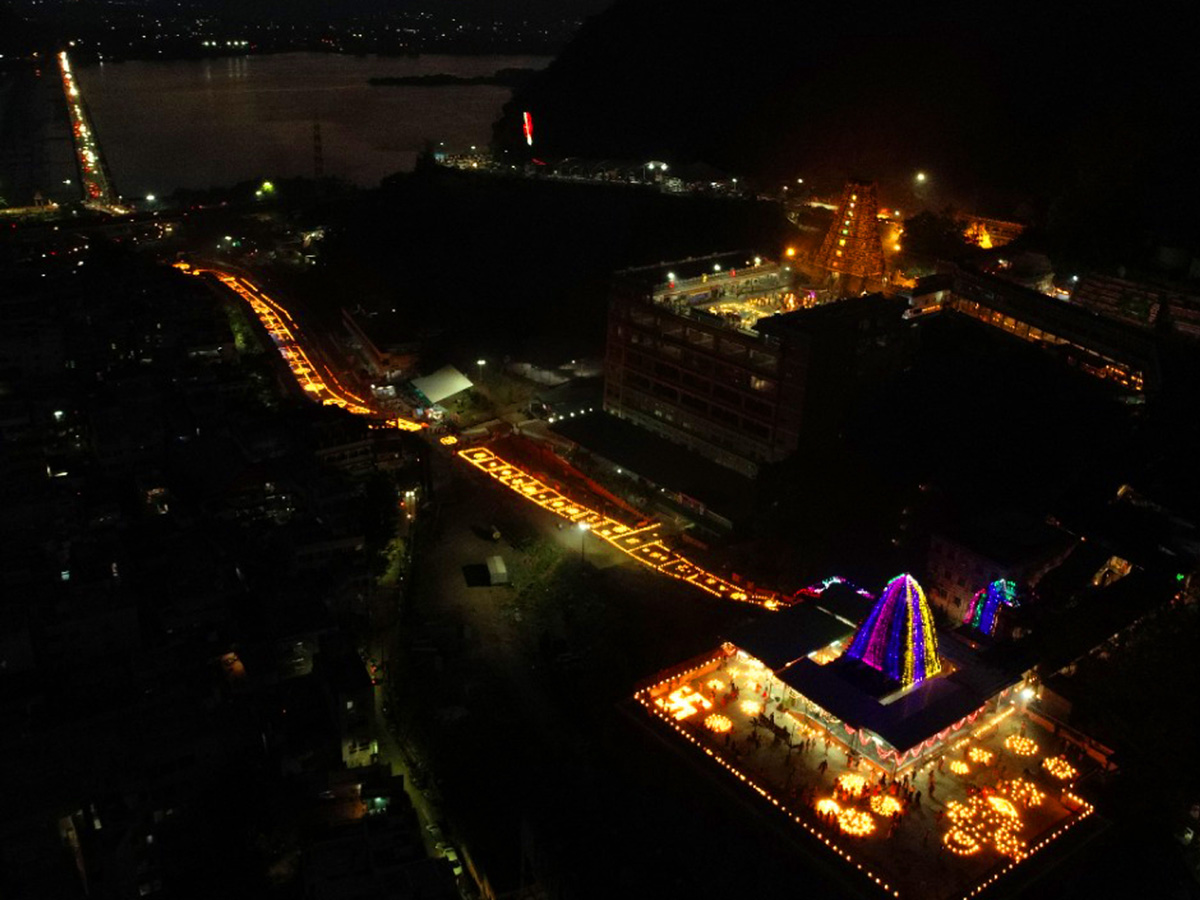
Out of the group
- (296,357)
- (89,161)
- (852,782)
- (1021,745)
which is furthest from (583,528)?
(89,161)

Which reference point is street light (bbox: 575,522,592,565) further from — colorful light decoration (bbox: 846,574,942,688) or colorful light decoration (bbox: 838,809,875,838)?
colorful light decoration (bbox: 838,809,875,838)

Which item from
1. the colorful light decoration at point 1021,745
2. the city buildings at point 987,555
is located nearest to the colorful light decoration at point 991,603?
the city buildings at point 987,555

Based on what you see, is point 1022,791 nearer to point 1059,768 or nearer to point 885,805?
point 1059,768

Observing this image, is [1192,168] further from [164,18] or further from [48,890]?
[164,18]

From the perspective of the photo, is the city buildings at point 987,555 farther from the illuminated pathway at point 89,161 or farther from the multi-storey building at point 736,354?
the illuminated pathway at point 89,161

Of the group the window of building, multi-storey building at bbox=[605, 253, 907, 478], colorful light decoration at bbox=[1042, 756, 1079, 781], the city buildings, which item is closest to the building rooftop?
the city buildings

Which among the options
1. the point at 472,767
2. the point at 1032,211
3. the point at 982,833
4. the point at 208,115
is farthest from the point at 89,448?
the point at 208,115
